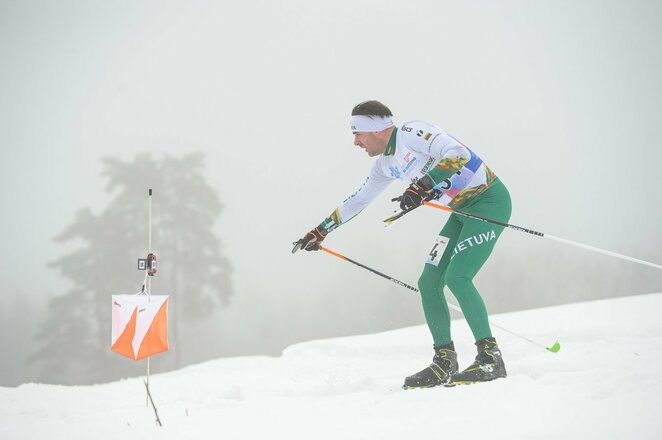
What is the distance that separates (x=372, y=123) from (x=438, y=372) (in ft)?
5.58

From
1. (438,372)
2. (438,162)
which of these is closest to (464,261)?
(438,162)

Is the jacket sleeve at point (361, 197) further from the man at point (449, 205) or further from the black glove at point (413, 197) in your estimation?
the black glove at point (413, 197)

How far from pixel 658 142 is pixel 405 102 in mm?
83825

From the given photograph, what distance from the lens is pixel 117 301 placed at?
3.64 meters

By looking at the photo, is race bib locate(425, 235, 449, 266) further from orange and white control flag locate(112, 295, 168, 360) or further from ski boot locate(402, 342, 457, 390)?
orange and white control flag locate(112, 295, 168, 360)

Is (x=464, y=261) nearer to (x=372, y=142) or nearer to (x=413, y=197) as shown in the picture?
(x=413, y=197)

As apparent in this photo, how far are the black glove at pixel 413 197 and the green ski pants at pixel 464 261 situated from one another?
42cm

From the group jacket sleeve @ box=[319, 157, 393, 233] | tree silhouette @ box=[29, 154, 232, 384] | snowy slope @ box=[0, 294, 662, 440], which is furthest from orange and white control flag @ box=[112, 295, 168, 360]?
tree silhouette @ box=[29, 154, 232, 384]

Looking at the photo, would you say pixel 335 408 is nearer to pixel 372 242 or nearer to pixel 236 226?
pixel 372 242

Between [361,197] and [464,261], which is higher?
[361,197]

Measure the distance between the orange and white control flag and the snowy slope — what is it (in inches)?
15.2

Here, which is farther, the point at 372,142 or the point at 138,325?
the point at 372,142

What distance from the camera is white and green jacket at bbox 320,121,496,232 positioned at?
3.31m

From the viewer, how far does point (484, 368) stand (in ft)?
10.5
